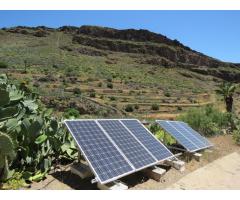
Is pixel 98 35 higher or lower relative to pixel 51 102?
higher

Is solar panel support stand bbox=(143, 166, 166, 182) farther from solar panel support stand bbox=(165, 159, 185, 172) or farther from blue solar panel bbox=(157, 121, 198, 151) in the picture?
blue solar panel bbox=(157, 121, 198, 151)

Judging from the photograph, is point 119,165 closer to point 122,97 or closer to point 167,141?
point 167,141

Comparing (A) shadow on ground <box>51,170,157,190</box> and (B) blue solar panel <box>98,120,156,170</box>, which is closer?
(A) shadow on ground <box>51,170,157,190</box>

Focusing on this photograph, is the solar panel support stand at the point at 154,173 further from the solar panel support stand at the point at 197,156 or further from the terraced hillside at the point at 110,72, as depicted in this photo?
the terraced hillside at the point at 110,72

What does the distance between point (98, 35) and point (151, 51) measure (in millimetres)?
24816

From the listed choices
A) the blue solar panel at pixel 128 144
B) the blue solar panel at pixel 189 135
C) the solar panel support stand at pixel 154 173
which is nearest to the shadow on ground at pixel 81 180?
the solar panel support stand at pixel 154 173

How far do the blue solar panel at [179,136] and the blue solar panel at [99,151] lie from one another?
390 cm

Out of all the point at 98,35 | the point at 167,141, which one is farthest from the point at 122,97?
the point at 98,35

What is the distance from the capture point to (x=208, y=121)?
66.2ft

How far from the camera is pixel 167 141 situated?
46.9 ft

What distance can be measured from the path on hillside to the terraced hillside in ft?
21.1

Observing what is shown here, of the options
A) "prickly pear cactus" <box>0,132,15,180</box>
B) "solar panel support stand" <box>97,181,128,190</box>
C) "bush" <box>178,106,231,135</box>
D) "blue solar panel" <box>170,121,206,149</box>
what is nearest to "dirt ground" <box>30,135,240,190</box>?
"solar panel support stand" <box>97,181,128,190</box>

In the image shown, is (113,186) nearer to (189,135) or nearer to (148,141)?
(148,141)

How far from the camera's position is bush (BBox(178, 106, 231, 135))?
19703mm
